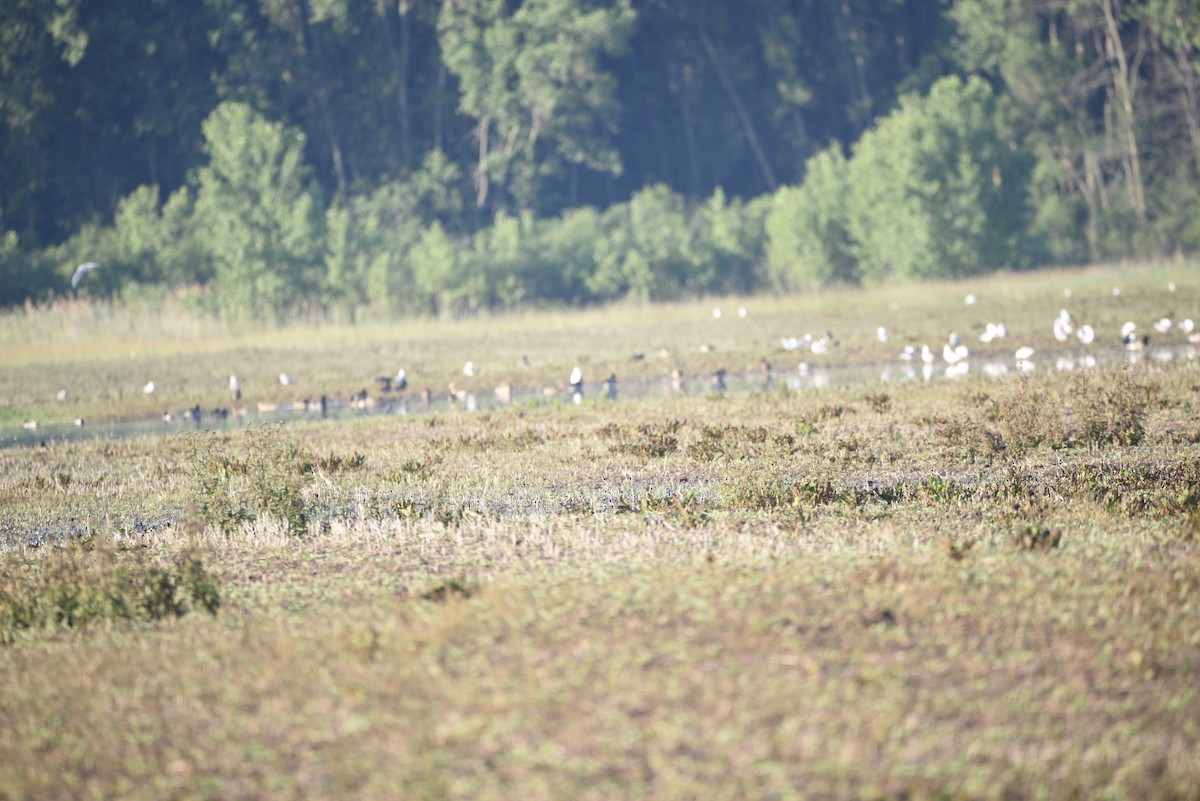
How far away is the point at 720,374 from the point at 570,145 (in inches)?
1946

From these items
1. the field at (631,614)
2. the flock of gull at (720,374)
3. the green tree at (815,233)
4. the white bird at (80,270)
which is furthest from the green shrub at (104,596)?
the green tree at (815,233)

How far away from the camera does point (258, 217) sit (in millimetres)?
65812

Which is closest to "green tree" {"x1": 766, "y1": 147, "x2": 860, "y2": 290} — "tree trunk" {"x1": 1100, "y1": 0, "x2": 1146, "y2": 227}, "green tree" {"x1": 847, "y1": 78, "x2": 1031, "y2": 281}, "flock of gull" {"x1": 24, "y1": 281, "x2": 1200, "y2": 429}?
"green tree" {"x1": 847, "y1": 78, "x2": 1031, "y2": 281}

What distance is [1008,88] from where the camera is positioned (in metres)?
78.3

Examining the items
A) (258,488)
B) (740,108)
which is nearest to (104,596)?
(258,488)

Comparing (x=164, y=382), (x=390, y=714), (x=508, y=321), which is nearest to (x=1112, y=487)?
(x=390, y=714)

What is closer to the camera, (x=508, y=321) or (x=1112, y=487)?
(x=1112, y=487)

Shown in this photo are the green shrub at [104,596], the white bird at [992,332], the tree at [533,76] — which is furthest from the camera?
the tree at [533,76]

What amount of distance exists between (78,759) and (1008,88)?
77.6 metres

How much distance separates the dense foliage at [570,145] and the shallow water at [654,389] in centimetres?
3046

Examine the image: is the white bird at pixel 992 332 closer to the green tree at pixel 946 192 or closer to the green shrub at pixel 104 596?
the green tree at pixel 946 192

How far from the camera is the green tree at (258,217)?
6469 cm

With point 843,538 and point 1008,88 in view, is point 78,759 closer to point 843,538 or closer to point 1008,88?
point 843,538

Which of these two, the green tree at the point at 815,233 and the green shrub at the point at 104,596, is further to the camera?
the green tree at the point at 815,233
